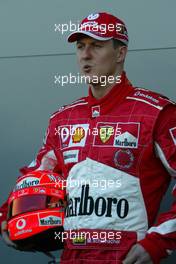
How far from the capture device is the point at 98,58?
9.29 feet

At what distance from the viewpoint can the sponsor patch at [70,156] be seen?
2.80 metres

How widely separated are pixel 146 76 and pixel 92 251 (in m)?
0.81

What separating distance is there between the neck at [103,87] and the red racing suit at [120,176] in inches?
1.1

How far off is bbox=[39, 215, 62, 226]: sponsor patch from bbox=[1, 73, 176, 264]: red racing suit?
0.04m

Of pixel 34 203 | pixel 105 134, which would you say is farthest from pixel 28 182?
pixel 105 134

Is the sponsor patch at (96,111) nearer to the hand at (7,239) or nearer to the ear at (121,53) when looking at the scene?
the ear at (121,53)

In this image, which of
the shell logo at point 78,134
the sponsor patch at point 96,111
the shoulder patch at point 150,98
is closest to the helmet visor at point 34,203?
the shell logo at point 78,134

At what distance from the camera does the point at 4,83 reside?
3381 millimetres

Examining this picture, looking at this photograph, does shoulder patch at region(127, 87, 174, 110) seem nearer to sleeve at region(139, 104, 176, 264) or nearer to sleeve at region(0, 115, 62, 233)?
sleeve at region(139, 104, 176, 264)

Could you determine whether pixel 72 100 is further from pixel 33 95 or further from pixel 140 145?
pixel 140 145

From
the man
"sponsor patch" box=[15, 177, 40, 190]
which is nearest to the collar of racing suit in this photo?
the man

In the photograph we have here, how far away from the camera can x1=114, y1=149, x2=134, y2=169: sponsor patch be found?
269cm

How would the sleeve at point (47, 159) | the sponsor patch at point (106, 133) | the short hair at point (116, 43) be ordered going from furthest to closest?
the sleeve at point (47, 159) < the short hair at point (116, 43) < the sponsor patch at point (106, 133)

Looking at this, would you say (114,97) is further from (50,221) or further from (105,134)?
(50,221)
